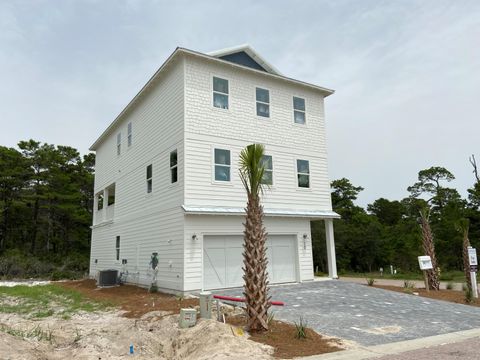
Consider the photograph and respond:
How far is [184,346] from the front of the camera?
7.42 meters

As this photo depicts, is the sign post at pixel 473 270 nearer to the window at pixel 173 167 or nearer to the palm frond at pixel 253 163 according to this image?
the palm frond at pixel 253 163

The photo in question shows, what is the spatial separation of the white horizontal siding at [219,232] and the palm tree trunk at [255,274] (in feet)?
19.4

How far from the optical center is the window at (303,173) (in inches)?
706

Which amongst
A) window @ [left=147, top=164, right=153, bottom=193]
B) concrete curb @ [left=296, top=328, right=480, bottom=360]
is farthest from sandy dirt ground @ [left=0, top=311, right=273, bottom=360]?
window @ [left=147, top=164, right=153, bottom=193]

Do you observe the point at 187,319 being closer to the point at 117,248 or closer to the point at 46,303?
the point at 46,303

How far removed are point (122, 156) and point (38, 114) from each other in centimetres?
908

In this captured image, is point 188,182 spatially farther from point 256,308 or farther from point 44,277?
→ point 44,277

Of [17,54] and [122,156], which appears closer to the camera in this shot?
[17,54]

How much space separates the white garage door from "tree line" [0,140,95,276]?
2194cm

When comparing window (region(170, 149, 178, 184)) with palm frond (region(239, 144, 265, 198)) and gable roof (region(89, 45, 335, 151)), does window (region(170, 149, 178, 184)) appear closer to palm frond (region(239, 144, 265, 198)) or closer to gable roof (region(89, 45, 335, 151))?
gable roof (region(89, 45, 335, 151))

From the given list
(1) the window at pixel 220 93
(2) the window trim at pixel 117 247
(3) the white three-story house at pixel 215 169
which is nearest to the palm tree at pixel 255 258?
(3) the white three-story house at pixel 215 169

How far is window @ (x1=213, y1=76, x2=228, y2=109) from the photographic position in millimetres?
16219

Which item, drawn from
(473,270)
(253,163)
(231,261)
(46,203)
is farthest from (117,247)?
(46,203)

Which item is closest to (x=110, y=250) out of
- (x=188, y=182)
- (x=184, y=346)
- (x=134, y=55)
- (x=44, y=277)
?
(x=44, y=277)
